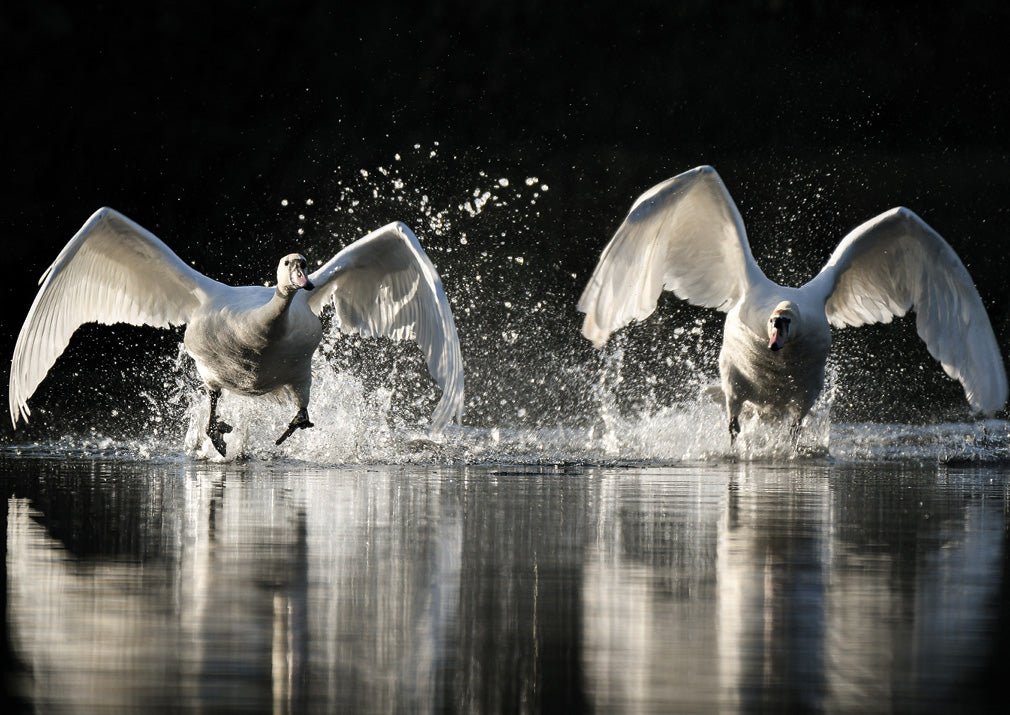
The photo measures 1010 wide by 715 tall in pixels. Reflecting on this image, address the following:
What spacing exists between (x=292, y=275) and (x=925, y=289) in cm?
445

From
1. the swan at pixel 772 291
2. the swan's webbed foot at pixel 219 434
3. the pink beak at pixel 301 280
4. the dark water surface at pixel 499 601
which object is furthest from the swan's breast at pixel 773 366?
the swan's webbed foot at pixel 219 434

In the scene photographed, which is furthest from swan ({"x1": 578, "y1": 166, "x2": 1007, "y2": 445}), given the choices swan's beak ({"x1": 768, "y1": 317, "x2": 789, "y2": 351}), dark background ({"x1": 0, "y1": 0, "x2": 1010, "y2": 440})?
dark background ({"x1": 0, "y1": 0, "x2": 1010, "y2": 440})

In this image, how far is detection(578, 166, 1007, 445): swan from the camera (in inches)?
436

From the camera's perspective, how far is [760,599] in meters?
5.24

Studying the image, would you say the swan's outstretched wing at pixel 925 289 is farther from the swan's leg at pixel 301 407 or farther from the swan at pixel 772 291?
the swan's leg at pixel 301 407

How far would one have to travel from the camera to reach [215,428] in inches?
444

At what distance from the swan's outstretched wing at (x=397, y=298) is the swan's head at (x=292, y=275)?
0.57m

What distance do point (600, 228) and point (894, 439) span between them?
405 inches

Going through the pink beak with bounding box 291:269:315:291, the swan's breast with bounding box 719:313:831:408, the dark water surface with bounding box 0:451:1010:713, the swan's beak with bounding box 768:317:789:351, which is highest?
the pink beak with bounding box 291:269:315:291

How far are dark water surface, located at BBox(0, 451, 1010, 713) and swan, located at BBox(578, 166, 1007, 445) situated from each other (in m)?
2.80

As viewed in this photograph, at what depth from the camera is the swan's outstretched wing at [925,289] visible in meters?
11.4

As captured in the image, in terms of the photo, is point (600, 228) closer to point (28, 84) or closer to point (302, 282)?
point (28, 84)

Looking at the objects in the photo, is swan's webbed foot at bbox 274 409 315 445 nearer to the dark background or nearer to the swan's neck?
the swan's neck

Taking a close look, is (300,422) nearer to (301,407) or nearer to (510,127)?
(301,407)
